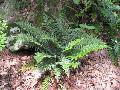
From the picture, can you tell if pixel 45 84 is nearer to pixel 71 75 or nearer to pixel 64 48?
pixel 71 75

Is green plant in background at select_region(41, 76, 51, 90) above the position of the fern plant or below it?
below

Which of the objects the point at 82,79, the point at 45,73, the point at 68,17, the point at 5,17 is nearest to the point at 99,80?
the point at 82,79

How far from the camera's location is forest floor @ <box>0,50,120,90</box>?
6.10 m

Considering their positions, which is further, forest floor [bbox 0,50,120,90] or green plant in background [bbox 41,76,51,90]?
forest floor [bbox 0,50,120,90]

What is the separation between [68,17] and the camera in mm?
7441

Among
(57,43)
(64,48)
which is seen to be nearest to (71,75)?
(64,48)

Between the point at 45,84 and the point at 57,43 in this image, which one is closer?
the point at 45,84

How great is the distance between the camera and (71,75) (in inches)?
248

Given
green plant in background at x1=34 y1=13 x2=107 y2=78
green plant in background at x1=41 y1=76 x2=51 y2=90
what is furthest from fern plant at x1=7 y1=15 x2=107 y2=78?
green plant in background at x1=41 y1=76 x2=51 y2=90

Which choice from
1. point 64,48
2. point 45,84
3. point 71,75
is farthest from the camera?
point 64,48

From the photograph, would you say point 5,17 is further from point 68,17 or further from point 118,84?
point 118,84

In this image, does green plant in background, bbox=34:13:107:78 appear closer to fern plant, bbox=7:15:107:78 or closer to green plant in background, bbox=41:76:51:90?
fern plant, bbox=7:15:107:78

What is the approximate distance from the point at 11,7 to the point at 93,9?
2.19 metres

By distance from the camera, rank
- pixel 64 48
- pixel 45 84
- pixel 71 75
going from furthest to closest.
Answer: pixel 64 48
pixel 71 75
pixel 45 84
